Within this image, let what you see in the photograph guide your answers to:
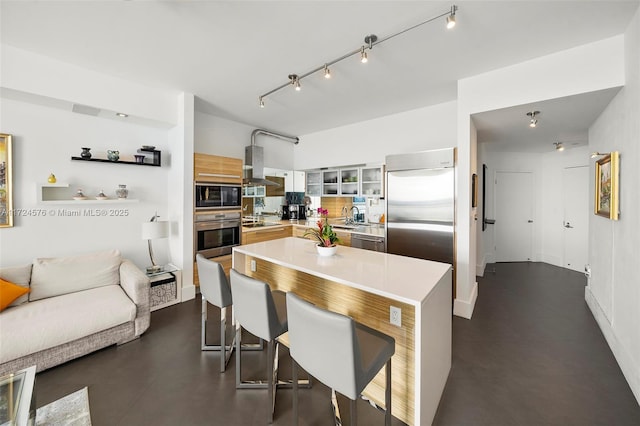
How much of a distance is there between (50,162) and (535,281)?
723cm

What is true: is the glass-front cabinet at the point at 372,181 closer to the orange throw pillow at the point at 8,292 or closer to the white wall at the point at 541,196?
the white wall at the point at 541,196

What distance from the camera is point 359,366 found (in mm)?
1204

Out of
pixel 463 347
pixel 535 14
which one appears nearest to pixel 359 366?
pixel 463 347

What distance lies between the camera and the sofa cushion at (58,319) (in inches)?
76.9

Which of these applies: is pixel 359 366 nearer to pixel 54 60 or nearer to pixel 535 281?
pixel 54 60

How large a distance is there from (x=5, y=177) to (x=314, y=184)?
4.38 m

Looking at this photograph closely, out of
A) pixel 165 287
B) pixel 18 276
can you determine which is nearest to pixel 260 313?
pixel 165 287

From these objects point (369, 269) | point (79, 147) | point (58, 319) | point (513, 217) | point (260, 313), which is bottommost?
point (58, 319)

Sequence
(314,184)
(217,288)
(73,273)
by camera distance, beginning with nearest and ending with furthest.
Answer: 1. (217,288)
2. (73,273)
3. (314,184)

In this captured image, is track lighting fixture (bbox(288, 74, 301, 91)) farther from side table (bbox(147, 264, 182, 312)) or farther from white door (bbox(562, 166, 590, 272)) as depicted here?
white door (bbox(562, 166, 590, 272))

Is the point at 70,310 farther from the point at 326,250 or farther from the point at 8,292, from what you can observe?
the point at 326,250

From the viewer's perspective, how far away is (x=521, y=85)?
258 centimetres

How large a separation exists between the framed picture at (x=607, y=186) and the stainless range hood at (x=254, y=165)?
4634 mm

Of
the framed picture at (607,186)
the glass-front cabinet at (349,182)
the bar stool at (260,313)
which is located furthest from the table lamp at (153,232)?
the framed picture at (607,186)
